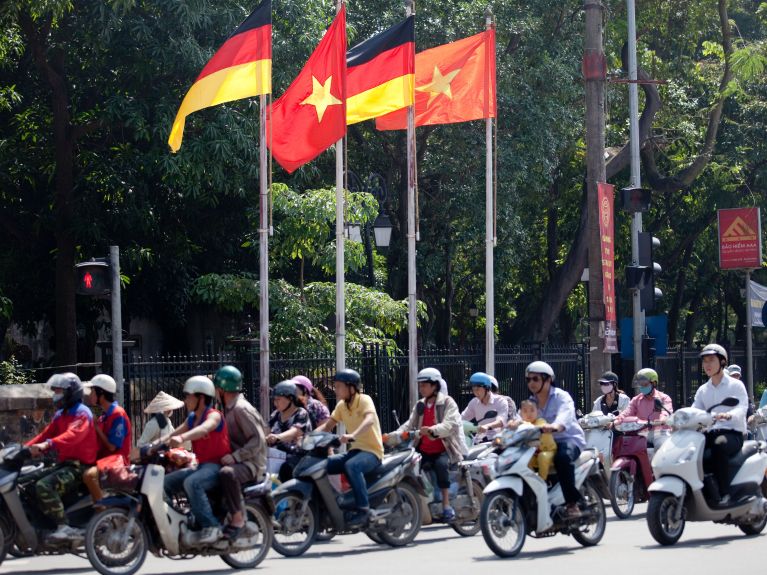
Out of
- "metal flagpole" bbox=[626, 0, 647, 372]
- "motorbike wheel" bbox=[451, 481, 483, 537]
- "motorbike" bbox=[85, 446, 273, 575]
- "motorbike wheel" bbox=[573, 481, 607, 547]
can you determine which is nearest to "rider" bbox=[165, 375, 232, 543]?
"motorbike" bbox=[85, 446, 273, 575]

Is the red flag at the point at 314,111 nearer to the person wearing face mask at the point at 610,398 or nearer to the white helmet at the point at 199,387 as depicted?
the person wearing face mask at the point at 610,398

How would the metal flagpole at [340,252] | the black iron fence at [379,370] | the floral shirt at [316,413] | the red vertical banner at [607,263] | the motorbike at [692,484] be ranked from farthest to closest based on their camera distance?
1. the red vertical banner at [607,263]
2. the black iron fence at [379,370]
3. the metal flagpole at [340,252]
4. the floral shirt at [316,413]
5. the motorbike at [692,484]

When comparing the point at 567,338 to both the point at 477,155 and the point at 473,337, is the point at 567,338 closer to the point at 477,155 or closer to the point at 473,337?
the point at 473,337

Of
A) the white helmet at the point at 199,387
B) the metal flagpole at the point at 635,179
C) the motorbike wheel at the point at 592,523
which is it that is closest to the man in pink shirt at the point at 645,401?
the motorbike wheel at the point at 592,523

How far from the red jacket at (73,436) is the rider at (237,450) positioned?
1070 millimetres

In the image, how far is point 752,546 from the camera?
11367mm

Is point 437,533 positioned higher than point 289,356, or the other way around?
point 289,356

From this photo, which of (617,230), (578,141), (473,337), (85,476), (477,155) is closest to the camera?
(85,476)

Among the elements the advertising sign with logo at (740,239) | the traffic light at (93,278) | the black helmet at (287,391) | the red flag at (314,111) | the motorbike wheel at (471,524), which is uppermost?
the red flag at (314,111)

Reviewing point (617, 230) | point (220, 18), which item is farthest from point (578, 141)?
point (220, 18)

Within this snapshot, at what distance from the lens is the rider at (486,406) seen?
44.6 feet

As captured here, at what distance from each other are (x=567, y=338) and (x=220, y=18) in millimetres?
24608

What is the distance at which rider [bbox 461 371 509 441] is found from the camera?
44.6ft

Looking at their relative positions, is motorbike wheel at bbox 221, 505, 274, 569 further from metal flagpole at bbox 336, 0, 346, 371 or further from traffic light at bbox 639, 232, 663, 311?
traffic light at bbox 639, 232, 663, 311
